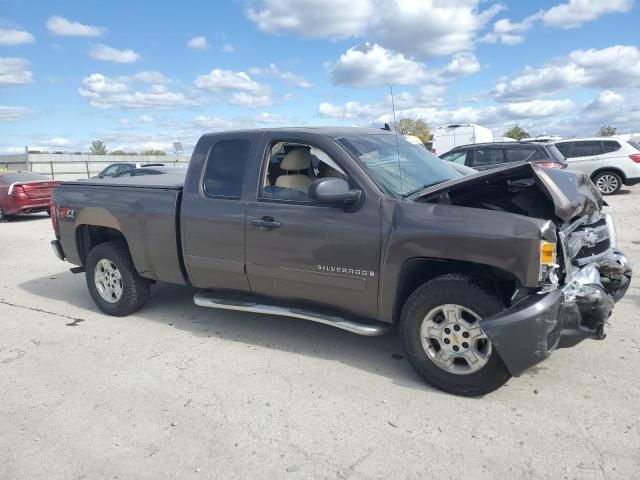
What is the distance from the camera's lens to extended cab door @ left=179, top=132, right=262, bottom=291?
14.6 feet

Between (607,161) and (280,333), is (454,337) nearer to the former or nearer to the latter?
(280,333)

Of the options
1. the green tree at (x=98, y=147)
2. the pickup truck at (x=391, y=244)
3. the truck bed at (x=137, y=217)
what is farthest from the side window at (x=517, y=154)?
the green tree at (x=98, y=147)

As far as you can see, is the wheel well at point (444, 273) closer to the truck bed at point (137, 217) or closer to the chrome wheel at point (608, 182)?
the truck bed at point (137, 217)

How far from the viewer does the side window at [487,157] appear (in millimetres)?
12531

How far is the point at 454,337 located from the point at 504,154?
1006 cm

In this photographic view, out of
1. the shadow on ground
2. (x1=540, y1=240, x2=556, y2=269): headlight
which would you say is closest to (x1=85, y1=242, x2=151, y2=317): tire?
the shadow on ground

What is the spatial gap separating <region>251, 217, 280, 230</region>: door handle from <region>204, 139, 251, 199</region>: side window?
340 millimetres

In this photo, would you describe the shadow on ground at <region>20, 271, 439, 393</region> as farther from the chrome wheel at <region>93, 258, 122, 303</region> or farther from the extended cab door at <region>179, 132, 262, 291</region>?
the extended cab door at <region>179, 132, 262, 291</region>

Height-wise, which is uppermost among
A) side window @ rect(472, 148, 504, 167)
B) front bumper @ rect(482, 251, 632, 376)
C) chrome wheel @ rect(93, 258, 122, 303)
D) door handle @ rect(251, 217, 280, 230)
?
side window @ rect(472, 148, 504, 167)

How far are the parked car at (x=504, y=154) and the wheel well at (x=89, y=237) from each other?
875 cm

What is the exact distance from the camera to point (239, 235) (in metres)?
4.40

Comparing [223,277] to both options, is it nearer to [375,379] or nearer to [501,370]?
[375,379]

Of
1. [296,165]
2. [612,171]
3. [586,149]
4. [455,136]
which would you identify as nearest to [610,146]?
[586,149]

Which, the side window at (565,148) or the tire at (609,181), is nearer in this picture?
the tire at (609,181)
